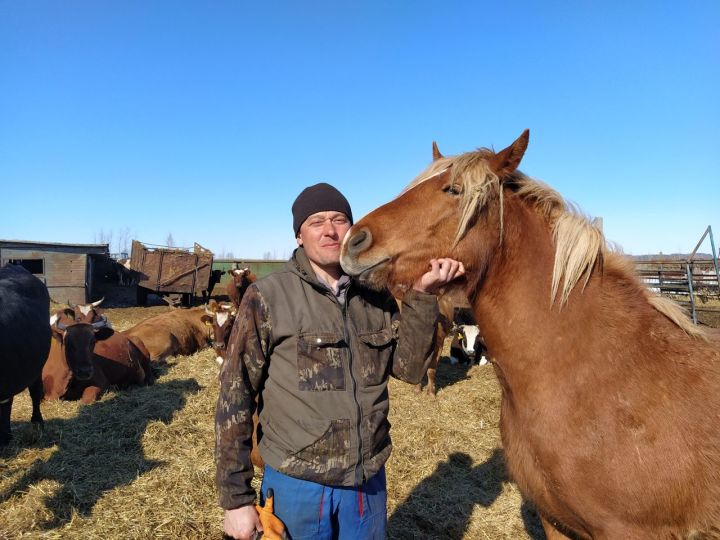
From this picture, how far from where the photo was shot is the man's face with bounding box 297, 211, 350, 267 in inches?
88.6

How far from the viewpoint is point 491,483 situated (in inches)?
195

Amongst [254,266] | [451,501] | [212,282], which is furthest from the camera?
[254,266]

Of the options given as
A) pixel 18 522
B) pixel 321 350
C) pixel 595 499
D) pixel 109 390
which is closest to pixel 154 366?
pixel 109 390

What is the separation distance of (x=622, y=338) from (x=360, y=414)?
4.20ft

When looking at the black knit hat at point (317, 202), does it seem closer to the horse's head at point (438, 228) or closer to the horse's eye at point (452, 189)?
the horse's head at point (438, 228)

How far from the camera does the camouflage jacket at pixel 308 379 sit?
2.01 m

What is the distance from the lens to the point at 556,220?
7.24 ft

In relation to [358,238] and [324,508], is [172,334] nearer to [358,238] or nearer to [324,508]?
[324,508]

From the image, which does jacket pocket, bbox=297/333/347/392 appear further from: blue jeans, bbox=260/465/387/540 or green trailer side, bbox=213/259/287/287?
green trailer side, bbox=213/259/287/287

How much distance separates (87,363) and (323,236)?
23.9 ft

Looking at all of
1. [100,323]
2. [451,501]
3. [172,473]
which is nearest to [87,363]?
[100,323]

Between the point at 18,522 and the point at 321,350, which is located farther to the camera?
the point at 18,522

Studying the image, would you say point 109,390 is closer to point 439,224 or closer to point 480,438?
point 480,438

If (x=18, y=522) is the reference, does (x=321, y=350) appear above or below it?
above
